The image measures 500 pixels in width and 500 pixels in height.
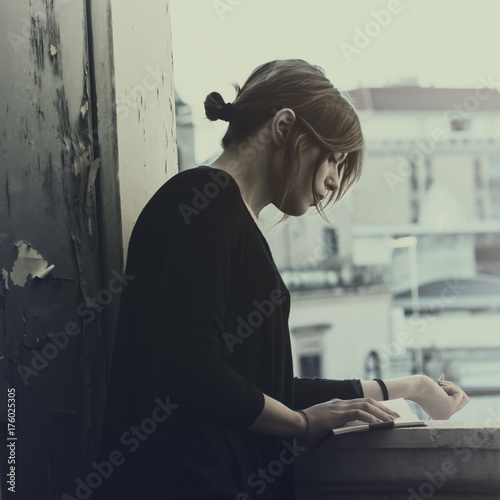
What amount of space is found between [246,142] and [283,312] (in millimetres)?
200

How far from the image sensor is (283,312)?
2.62 feet

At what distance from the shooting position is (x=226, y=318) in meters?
0.77

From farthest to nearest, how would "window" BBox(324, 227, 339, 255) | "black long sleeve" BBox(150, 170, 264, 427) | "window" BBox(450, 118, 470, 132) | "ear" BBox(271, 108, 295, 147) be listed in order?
"window" BBox(450, 118, 470, 132), "window" BBox(324, 227, 339, 255), "ear" BBox(271, 108, 295, 147), "black long sleeve" BBox(150, 170, 264, 427)

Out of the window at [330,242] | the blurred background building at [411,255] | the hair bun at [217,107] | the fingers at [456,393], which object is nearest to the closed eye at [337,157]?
the hair bun at [217,107]

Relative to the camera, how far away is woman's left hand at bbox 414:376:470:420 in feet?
3.33

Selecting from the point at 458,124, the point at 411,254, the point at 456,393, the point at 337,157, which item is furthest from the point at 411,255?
the point at 337,157

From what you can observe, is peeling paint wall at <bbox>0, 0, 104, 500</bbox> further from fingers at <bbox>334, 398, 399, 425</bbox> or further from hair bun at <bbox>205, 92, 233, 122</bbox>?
fingers at <bbox>334, 398, 399, 425</bbox>

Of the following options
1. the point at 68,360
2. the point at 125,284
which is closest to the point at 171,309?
the point at 125,284

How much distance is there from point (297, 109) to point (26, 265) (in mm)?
357

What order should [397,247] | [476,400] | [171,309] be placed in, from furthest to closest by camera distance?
1. [397,247]
2. [476,400]
3. [171,309]

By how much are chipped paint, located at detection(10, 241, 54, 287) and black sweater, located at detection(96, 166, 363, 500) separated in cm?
14

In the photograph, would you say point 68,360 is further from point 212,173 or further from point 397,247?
point 397,247

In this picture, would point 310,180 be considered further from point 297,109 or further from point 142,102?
point 142,102

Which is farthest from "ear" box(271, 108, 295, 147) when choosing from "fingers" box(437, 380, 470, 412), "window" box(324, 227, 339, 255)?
"window" box(324, 227, 339, 255)
